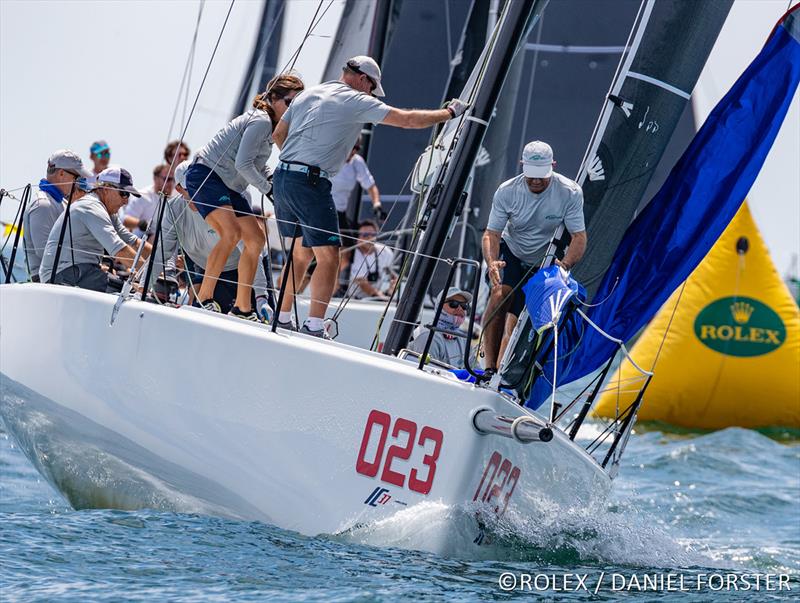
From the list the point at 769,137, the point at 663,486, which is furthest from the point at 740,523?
A: the point at 769,137

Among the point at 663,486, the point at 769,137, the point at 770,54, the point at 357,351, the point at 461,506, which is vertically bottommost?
the point at 663,486

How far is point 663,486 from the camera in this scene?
26.7ft

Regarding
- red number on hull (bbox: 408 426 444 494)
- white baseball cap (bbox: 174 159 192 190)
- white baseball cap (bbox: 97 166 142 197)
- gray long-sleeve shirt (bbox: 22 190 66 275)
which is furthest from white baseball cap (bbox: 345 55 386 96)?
gray long-sleeve shirt (bbox: 22 190 66 275)

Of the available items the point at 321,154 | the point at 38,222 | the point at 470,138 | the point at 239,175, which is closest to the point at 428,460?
the point at 470,138

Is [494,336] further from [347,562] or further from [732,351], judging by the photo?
[732,351]

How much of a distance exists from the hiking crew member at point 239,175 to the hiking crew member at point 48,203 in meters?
1.16

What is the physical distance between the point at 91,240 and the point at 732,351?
7.17 m

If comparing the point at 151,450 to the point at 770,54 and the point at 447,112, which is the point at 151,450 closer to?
the point at 447,112

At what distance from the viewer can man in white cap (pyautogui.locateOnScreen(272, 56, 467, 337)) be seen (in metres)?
4.73

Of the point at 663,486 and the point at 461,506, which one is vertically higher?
the point at 461,506

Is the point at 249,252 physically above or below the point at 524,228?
below

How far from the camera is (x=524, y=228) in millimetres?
4930

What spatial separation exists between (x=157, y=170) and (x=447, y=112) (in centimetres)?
451

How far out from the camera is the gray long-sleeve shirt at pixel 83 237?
564cm
